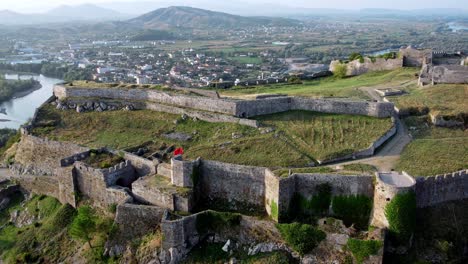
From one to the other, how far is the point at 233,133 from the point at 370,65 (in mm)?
25084

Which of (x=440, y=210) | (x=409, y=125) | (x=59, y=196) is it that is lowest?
(x=59, y=196)

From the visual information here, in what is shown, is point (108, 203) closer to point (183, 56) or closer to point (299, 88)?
point (299, 88)

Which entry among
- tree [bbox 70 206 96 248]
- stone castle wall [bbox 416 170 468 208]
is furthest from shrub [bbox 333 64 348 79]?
tree [bbox 70 206 96 248]

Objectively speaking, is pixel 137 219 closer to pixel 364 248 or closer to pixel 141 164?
pixel 141 164

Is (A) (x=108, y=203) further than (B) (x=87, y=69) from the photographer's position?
No

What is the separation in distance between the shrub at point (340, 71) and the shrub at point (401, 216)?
3118 cm

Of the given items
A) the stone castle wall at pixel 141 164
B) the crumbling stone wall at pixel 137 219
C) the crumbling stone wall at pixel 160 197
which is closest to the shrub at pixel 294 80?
the stone castle wall at pixel 141 164

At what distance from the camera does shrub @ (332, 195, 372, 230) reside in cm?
2555

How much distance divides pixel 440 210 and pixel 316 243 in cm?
713

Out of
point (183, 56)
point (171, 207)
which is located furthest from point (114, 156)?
point (183, 56)

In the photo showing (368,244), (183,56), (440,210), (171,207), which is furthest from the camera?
(183,56)

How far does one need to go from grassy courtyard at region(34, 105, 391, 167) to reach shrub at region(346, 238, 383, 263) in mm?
7189

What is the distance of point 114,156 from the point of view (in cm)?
3397

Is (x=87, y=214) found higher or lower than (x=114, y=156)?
lower
